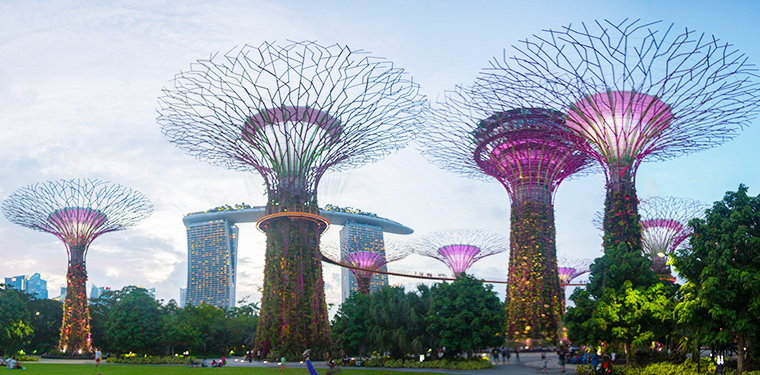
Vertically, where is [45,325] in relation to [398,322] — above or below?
below

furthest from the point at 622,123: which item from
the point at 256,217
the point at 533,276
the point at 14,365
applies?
the point at 256,217

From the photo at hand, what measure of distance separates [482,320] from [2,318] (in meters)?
34.2

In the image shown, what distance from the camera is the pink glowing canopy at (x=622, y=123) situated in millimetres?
27812

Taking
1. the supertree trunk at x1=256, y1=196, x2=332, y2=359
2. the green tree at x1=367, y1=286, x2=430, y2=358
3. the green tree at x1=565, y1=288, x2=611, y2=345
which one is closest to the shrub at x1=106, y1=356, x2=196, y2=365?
the supertree trunk at x1=256, y1=196, x2=332, y2=359

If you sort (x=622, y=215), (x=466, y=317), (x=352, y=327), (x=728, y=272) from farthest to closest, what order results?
(x=352, y=327), (x=466, y=317), (x=622, y=215), (x=728, y=272)

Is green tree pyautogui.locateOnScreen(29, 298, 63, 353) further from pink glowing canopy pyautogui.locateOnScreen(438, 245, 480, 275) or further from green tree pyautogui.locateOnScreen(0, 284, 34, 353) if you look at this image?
pink glowing canopy pyautogui.locateOnScreen(438, 245, 480, 275)

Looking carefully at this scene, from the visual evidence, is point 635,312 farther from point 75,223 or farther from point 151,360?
point 75,223

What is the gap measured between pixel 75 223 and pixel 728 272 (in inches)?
1874

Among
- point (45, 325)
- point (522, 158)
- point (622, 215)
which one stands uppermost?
point (522, 158)

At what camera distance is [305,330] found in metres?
34.5

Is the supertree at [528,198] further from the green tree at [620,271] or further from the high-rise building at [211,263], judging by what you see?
the high-rise building at [211,263]

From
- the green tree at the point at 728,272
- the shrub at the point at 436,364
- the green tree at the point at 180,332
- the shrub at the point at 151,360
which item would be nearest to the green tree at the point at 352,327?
the shrub at the point at 436,364

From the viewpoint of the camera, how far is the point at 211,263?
15562 cm

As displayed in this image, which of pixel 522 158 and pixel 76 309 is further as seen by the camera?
pixel 76 309
